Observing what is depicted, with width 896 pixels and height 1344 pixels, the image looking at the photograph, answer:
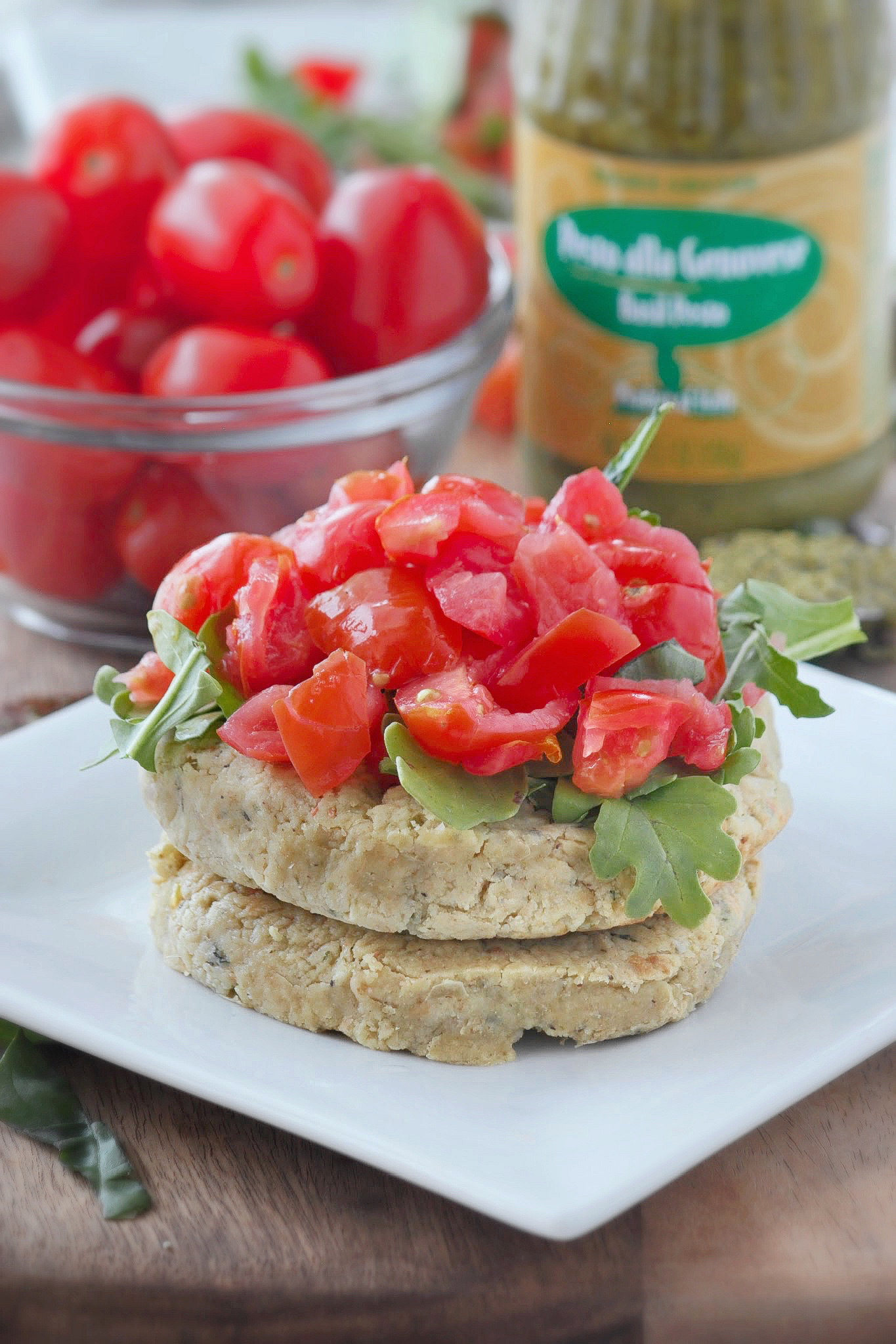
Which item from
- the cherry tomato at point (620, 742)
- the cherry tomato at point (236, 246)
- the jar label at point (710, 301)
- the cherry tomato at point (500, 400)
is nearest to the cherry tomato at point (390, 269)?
the cherry tomato at point (236, 246)

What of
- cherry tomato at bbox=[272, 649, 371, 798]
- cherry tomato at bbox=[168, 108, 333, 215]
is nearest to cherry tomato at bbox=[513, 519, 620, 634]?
cherry tomato at bbox=[272, 649, 371, 798]

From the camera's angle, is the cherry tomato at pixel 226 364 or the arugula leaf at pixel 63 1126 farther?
the cherry tomato at pixel 226 364

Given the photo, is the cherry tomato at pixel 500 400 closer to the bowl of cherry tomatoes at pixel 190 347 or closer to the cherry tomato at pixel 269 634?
the bowl of cherry tomatoes at pixel 190 347

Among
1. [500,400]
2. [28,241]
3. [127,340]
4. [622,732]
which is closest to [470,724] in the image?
[622,732]

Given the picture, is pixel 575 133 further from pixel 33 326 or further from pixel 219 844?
pixel 219 844

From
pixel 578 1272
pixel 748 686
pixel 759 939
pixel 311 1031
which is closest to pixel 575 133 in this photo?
pixel 748 686

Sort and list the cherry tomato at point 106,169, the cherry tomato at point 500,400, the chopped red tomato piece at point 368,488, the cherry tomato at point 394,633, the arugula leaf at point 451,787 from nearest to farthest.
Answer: the arugula leaf at point 451,787 < the cherry tomato at point 394,633 < the chopped red tomato piece at point 368,488 < the cherry tomato at point 106,169 < the cherry tomato at point 500,400

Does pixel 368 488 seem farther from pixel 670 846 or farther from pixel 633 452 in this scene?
pixel 670 846
